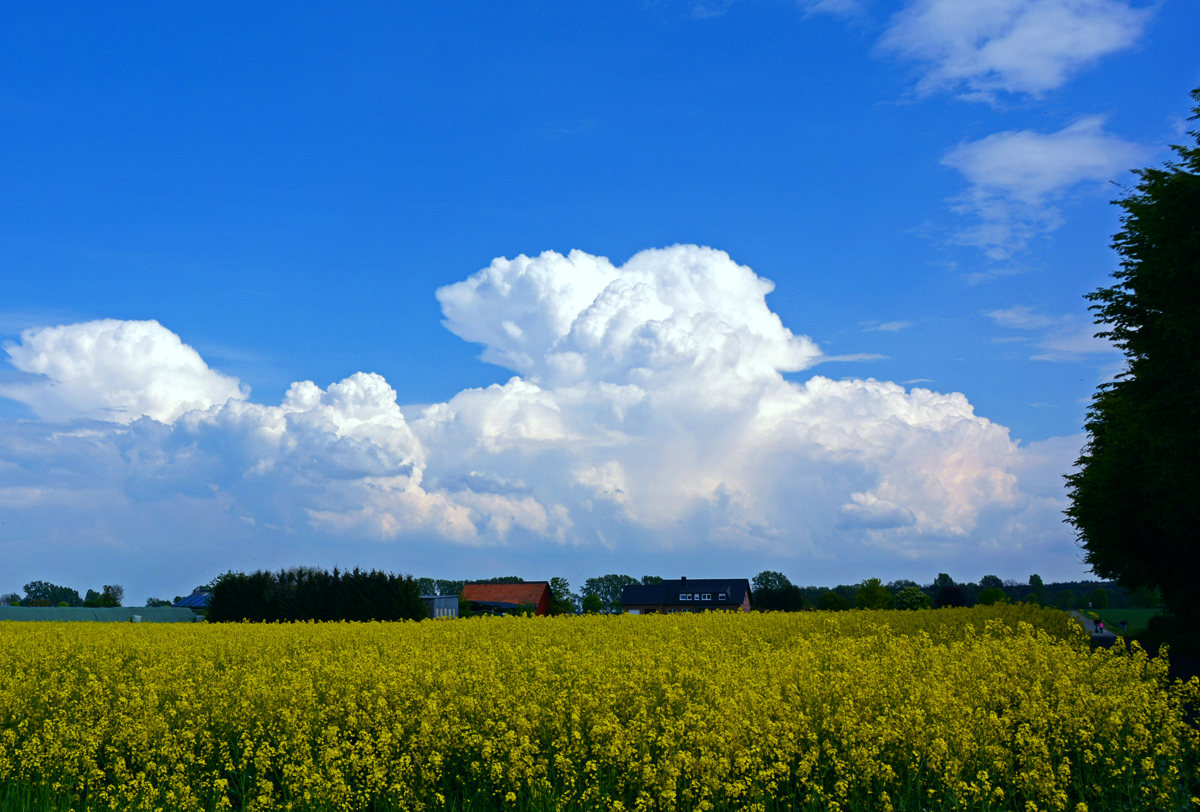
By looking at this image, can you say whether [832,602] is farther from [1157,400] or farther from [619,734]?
[619,734]

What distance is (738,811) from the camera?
866cm

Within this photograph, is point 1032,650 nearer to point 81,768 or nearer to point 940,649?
→ point 940,649

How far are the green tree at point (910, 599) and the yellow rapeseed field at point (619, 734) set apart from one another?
59.0 metres

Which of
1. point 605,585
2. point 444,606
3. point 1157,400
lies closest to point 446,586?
point 605,585

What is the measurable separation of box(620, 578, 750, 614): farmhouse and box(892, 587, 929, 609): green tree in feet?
72.8

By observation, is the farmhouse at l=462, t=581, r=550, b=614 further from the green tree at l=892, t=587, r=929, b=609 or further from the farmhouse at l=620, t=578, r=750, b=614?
the green tree at l=892, t=587, r=929, b=609

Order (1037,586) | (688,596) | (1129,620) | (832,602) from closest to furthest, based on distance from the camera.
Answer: (832,602)
(688,596)
(1129,620)
(1037,586)

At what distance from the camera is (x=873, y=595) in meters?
66.8

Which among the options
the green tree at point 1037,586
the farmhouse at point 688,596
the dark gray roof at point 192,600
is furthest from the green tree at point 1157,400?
the green tree at point 1037,586

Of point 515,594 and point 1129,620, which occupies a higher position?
point 515,594

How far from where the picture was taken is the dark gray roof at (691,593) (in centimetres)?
9294

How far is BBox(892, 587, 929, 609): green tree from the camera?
69562 mm

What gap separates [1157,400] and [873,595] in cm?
4551

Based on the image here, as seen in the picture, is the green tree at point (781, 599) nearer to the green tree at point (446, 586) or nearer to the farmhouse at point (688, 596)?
the farmhouse at point (688, 596)
